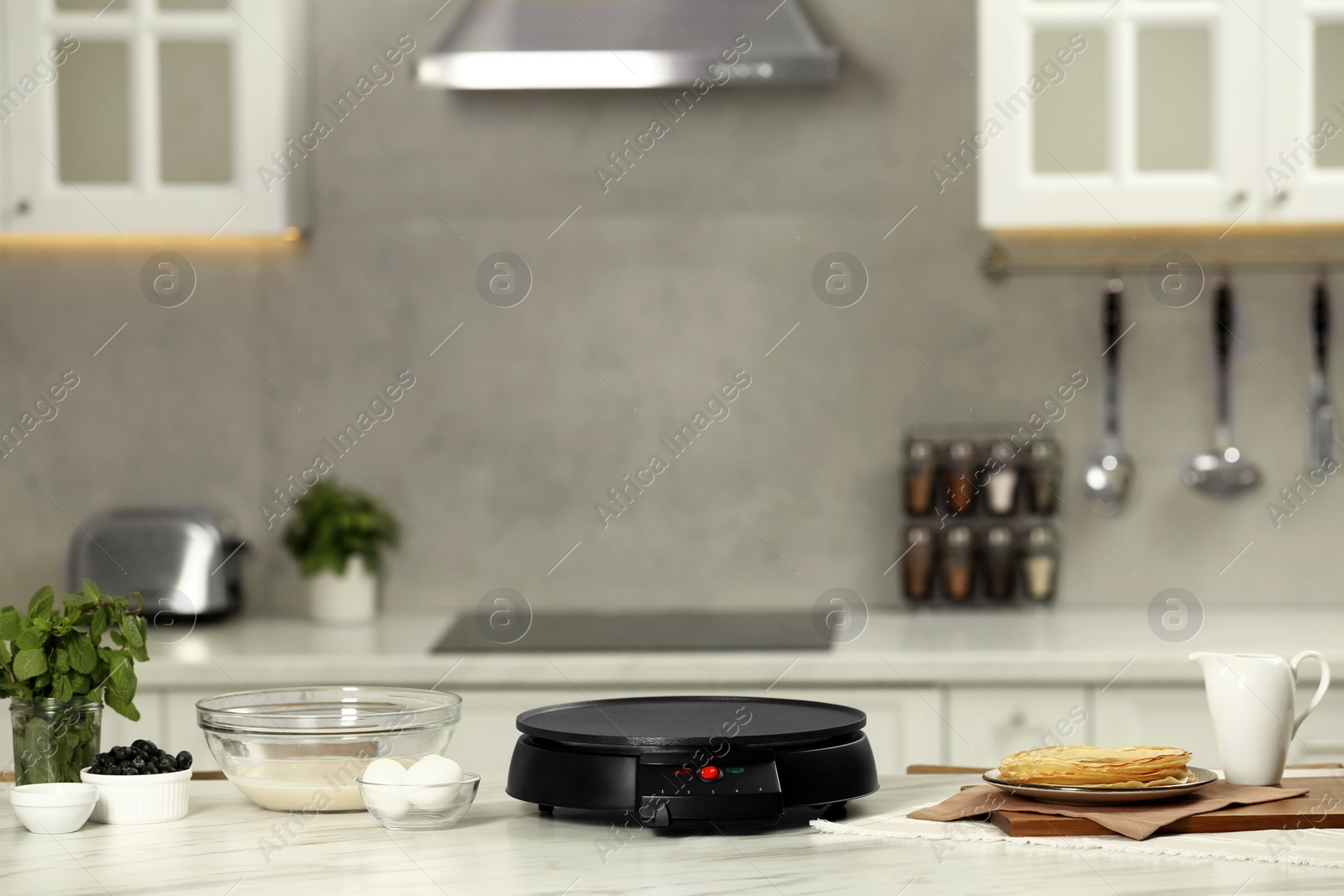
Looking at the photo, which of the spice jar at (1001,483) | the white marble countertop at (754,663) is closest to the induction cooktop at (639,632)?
the white marble countertop at (754,663)

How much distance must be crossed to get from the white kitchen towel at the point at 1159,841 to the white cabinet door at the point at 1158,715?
3.77 feet

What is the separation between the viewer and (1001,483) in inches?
105

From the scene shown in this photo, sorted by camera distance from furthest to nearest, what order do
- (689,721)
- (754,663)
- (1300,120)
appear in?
(1300,120) → (754,663) → (689,721)

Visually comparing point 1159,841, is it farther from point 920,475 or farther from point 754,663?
point 920,475

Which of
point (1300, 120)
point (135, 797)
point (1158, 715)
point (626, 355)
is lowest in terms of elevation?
point (1158, 715)

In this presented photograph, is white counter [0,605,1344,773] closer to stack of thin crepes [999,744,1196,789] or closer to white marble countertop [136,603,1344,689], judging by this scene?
white marble countertop [136,603,1344,689]

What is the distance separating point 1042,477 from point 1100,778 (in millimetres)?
1605

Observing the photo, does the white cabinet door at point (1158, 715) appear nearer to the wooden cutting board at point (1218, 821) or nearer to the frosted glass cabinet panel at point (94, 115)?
the wooden cutting board at point (1218, 821)

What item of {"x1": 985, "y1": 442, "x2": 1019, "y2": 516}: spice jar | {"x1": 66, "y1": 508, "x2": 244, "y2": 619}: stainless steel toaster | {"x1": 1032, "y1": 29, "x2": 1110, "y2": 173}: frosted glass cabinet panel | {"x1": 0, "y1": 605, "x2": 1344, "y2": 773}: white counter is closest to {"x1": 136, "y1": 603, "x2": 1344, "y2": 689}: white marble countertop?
{"x1": 0, "y1": 605, "x2": 1344, "y2": 773}: white counter

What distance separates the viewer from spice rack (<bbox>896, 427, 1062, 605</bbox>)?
8.79ft

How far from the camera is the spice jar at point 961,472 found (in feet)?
8.77

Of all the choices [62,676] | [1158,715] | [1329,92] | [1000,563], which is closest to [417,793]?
[62,676]

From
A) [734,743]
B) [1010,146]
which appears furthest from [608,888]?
[1010,146]

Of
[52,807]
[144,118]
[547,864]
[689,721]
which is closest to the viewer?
[547,864]
